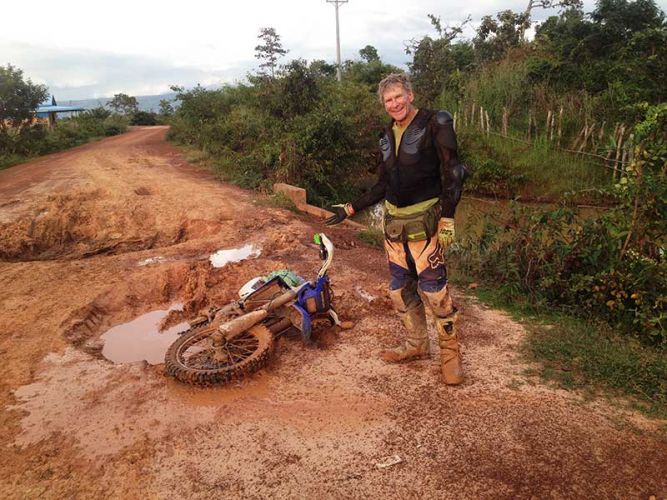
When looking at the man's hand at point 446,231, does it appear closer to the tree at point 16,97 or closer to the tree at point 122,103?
the tree at point 16,97

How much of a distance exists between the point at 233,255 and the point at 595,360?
4.24m

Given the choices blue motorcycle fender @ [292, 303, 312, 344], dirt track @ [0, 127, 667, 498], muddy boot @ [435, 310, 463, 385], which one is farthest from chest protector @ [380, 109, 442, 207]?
dirt track @ [0, 127, 667, 498]

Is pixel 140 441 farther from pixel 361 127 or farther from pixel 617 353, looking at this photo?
pixel 361 127

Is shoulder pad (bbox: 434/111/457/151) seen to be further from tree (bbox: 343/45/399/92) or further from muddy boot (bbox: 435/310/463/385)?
tree (bbox: 343/45/399/92)

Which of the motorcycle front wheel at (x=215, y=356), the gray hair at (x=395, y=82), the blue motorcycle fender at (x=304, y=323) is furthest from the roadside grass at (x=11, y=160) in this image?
the gray hair at (x=395, y=82)

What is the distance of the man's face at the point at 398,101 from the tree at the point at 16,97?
1765 cm

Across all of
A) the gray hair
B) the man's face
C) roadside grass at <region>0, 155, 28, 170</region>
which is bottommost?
roadside grass at <region>0, 155, 28, 170</region>

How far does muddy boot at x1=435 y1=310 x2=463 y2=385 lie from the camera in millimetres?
3281

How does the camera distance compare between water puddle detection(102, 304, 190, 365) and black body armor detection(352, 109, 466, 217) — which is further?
water puddle detection(102, 304, 190, 365)

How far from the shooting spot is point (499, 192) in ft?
45.2

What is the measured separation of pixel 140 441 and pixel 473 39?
21622 millimetres

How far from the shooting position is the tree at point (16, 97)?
16094 mm

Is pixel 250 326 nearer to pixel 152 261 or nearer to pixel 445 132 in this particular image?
pixel 445 132

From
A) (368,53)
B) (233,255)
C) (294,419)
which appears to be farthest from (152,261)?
(368,53)
